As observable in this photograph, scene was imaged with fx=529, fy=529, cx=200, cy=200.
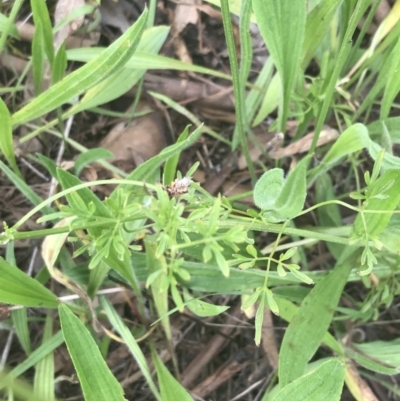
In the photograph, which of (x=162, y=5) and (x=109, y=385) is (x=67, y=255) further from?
(x=162, y=5)

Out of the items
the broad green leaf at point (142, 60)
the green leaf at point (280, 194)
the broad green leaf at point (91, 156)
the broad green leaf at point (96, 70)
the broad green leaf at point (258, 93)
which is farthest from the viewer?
the broad green leaf at point (258, 93)

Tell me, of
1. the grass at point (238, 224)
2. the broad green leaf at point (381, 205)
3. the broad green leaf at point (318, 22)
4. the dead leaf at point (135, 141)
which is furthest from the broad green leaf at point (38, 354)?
the broad green leaf at point (318, 22)

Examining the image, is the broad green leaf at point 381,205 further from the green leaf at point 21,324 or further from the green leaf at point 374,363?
the green leaf at point 21,324

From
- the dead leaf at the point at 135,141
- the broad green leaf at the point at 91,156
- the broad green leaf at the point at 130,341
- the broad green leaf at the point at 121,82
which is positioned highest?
the broad green leaf at the point at 121,82

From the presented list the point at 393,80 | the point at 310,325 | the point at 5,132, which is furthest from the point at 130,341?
the point at 393,80

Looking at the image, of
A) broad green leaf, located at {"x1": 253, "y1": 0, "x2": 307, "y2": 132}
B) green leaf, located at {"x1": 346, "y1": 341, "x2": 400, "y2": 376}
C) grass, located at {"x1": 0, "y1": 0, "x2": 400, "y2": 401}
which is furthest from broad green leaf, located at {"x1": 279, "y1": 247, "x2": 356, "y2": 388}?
broad green leaf, located at {"x1": 253, "y1": 0, "x2": 307, "y2": 132}

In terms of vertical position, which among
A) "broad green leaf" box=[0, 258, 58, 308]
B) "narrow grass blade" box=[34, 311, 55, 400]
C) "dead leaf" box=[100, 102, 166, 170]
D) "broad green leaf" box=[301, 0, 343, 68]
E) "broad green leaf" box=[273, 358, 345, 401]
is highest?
"broad green leaf" box=[301, 0, 343, 68]

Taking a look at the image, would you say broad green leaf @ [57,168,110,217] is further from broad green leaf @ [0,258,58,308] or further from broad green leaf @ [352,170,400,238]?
broad green leaf @ [352,170,400,238]
